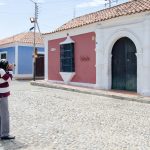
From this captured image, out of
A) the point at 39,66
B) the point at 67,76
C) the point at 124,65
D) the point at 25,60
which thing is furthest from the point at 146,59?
the point at 39,66

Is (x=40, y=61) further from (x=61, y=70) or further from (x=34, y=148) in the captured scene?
(x=34, y=148)

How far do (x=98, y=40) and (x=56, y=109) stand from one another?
586 cm

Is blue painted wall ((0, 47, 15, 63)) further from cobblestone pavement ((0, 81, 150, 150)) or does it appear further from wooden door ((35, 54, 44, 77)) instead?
cobblestone pavement ((0, 81, 150, 150))

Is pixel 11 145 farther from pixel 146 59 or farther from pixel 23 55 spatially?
pixel 23 55

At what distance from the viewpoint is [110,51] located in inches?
535

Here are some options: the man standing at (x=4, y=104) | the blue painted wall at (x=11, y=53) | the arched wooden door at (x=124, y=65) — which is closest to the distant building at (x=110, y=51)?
the arched wooden door at (x=124, y=65)

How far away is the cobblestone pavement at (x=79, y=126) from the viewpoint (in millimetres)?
5074

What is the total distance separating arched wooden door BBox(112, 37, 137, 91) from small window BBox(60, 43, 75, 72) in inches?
113

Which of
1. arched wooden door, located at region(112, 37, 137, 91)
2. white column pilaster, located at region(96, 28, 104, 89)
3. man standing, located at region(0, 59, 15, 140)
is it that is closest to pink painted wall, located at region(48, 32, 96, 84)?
white column pilaster, located at region(96, 28, 104, 89)

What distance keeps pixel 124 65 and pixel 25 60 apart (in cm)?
1392

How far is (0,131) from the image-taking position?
Result: 545 cm

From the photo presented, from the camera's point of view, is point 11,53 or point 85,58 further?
point 11,53

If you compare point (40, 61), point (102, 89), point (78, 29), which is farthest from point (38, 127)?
point (40, 61)

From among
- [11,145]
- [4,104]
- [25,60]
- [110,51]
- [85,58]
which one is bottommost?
[11,145]
